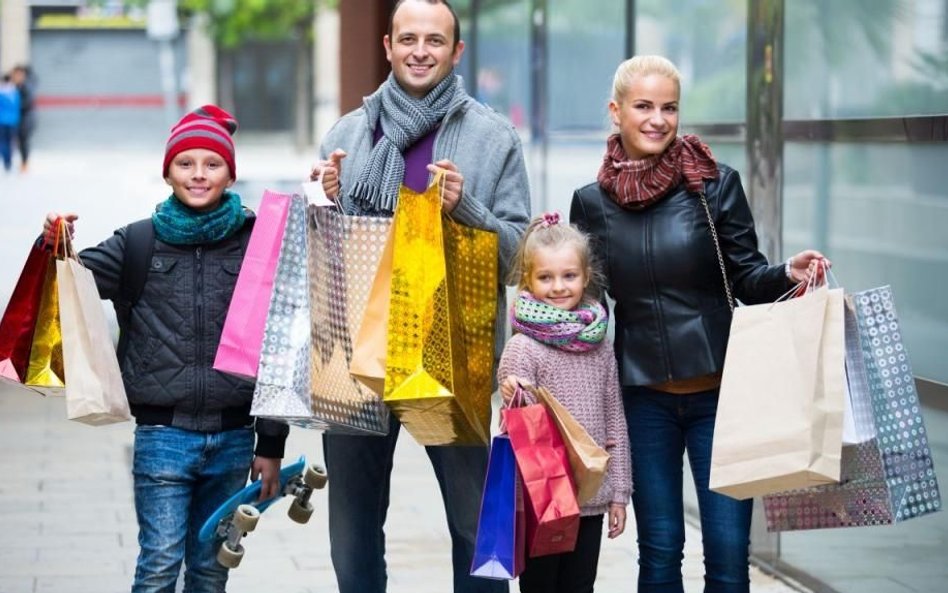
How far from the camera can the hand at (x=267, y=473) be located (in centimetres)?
424

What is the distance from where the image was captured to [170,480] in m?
4.18

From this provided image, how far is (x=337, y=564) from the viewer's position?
14.0 ft

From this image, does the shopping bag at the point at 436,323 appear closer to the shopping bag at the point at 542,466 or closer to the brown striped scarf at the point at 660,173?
the shopping bag at the point at 542,466

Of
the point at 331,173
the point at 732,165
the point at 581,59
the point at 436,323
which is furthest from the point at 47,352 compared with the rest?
the point at 581,59

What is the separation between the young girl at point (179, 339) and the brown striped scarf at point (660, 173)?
0.96 meters

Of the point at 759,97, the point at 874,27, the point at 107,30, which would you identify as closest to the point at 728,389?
the point at 874,27

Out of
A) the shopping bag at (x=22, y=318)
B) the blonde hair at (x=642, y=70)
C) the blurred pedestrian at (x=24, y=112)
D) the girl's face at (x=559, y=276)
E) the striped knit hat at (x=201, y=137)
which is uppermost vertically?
the blonde hair at (x=642, y=70)

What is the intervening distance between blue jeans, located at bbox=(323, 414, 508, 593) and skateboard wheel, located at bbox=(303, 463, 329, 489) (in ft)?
0.19

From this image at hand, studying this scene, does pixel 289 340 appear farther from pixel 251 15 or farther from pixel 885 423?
pixel 251 15

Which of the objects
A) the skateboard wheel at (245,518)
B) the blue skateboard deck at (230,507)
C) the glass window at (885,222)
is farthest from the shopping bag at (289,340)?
the glass window at (885,222)

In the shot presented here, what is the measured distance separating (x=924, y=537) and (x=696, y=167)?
1.71 metres

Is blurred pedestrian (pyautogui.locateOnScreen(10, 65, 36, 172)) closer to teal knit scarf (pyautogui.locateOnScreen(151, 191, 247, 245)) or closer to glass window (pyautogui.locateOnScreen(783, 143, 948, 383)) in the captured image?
glass window (pyautogui.locateOnScreen(783, 143, 948, 383))

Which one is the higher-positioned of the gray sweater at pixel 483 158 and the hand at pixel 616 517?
the gray sweater at pixel 483 158

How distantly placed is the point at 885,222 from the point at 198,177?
2.33 metres
